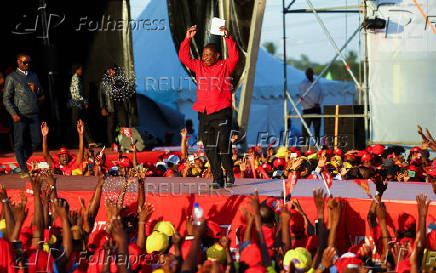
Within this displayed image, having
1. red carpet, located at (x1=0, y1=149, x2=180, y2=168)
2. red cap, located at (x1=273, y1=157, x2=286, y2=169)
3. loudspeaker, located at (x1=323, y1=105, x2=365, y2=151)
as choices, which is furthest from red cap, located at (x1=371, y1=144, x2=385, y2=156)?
red carpet, located at (x1=0, y1=149, x2=180, y2=168)

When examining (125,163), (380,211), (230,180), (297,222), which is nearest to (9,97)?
(125,163)

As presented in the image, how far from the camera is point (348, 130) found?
1065 cm

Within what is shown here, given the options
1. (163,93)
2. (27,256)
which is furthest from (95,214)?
(163,93)

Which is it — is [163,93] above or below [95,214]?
above

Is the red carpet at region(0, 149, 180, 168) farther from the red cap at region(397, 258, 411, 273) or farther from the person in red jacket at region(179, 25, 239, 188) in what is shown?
the red cap at region(397, 258, 411, 273)

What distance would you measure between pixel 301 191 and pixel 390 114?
196 inches

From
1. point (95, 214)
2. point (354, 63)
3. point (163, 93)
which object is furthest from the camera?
point (354, 63)

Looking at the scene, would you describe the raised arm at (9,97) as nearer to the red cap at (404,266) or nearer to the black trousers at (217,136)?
the black trousers at (217,136)

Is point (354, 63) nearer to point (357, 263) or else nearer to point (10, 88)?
point (10, 88)

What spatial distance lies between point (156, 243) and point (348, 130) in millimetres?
6863

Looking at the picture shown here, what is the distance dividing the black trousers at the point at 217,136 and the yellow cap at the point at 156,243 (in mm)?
1343

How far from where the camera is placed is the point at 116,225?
3.44 meters

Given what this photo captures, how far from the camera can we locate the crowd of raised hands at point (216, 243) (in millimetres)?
3660

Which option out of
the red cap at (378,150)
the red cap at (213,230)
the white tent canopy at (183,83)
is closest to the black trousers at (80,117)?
the white tent canopy at (183,83)
